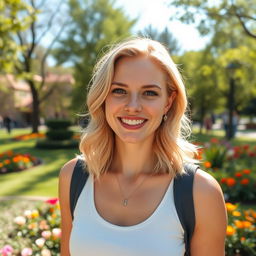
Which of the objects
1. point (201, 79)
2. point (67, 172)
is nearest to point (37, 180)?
point (67, 172)

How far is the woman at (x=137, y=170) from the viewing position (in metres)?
1.77

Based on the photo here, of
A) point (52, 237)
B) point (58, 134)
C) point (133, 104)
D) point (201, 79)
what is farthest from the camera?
point (201, 79)

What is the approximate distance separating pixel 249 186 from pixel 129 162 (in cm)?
572

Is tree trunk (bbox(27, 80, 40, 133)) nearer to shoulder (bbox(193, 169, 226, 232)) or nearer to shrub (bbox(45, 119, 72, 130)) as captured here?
shrub (bbox(45, 119, 72, 130))

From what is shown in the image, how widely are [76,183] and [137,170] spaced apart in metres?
0.42

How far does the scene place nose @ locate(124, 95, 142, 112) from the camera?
6.28ft

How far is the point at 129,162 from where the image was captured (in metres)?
2.24

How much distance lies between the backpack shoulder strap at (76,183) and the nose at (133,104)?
540mm

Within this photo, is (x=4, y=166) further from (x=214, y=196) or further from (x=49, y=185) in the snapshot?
(x=214, y=196)

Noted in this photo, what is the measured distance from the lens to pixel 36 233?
14.0 feet

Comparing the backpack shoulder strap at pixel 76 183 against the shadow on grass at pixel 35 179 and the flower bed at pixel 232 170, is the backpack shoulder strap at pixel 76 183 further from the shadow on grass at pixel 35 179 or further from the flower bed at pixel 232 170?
the flower bed at pixel 232 170

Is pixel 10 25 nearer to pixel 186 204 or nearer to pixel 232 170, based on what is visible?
pixel 232 170

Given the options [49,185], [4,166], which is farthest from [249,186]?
[4,166]

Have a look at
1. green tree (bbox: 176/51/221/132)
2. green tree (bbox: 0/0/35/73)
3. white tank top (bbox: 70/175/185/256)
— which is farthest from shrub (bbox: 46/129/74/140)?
white tank top (bbox: 70/175/185/256)
